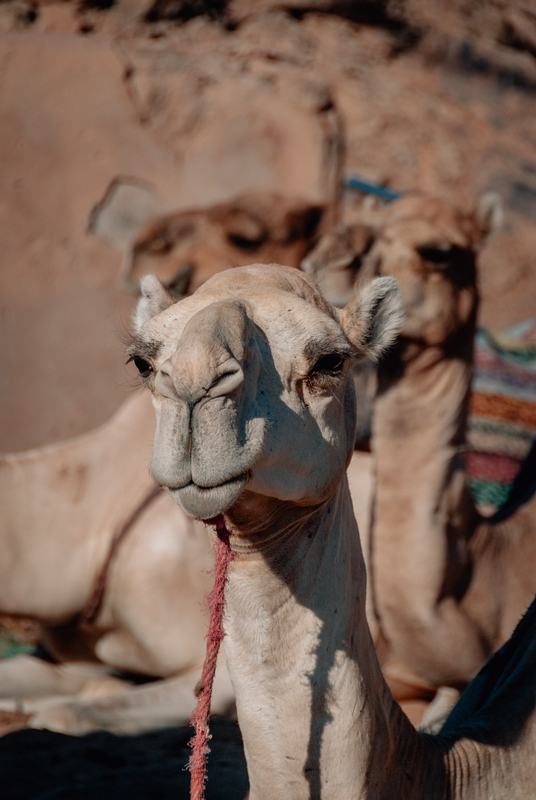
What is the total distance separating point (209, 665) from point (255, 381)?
1.49ft

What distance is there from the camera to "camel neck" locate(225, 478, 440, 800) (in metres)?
1.60

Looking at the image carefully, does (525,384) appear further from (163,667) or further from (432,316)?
(163,667)

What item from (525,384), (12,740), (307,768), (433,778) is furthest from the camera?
(525,384)

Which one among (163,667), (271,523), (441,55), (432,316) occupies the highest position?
(271,523)

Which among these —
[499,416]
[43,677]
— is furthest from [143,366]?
[499,416]

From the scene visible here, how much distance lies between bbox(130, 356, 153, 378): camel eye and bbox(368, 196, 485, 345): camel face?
1.56 m

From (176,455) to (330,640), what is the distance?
0.48m

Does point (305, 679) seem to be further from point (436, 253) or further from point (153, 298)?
point (436, 253)

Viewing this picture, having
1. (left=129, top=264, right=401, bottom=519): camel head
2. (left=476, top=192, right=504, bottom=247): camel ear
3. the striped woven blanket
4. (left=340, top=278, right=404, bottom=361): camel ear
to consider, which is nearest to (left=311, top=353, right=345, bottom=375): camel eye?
(left=129, top=264, right=401, bottom=519): camel head

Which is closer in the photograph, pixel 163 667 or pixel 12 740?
pixel 12 740

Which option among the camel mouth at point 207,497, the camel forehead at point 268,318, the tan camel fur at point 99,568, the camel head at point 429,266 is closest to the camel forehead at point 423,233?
the camel head at point 429,266

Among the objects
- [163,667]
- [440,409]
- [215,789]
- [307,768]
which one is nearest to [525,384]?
[440,409]

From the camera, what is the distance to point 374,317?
6.02ft

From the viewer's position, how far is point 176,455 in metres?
1.35
